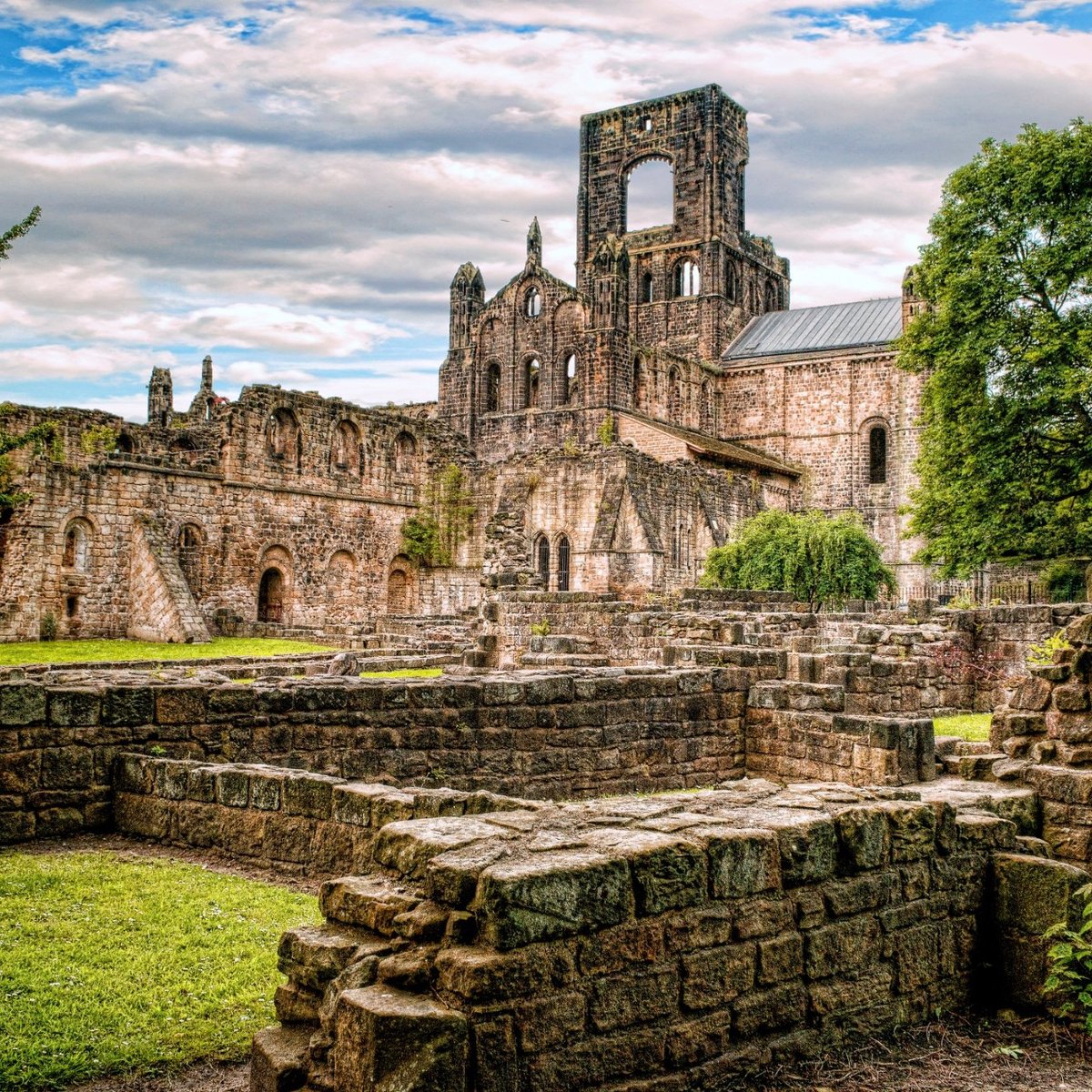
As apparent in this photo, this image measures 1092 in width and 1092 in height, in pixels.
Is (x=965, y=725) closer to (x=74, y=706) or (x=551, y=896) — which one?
(x=74, y=706)

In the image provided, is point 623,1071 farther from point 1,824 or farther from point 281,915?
point 1,824

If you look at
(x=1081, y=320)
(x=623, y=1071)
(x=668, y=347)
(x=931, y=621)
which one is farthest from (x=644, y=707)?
(x=668, y=347)

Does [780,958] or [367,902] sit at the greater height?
[367,902]

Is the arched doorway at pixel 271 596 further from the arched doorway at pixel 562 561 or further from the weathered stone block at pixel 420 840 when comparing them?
the weathered stone block at pixel 420 840

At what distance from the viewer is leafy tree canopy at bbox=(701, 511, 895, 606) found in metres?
33.4

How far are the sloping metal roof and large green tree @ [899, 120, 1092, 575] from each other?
79.5ft

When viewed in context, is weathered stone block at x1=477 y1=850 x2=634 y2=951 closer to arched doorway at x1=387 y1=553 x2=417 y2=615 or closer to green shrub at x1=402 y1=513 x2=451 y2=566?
arched doorway at x1=387 y1=553 x2=417 y2=615

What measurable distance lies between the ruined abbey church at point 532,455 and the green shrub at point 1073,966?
2030cm

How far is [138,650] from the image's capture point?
2369 cm

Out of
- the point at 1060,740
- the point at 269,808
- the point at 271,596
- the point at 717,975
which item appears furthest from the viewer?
the point at 271,596

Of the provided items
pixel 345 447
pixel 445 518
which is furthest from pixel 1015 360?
pixel 345 447

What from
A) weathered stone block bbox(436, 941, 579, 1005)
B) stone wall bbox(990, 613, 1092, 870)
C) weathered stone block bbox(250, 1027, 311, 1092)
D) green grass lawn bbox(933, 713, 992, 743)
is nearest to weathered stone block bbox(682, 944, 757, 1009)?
weathered stone block bbox(436, 941, 579, 1005)

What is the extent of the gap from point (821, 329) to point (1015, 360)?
1150 inches

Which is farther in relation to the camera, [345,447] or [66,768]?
[345,447]
